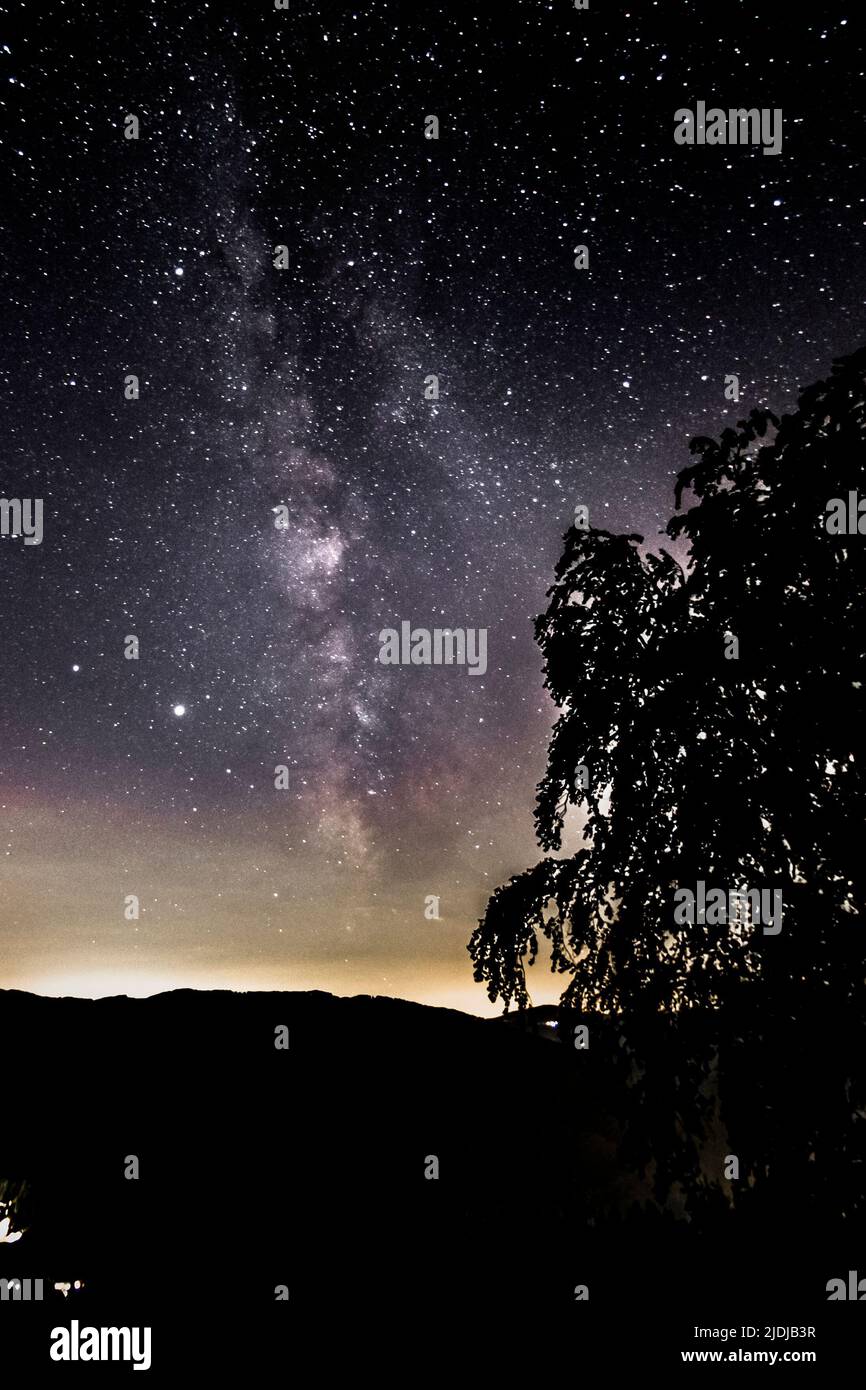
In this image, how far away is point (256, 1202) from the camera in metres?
12.9

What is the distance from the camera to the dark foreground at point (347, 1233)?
5570mm

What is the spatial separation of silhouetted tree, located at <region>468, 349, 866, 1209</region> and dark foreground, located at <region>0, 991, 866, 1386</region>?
1027 mm

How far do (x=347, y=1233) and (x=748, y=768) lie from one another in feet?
35.0

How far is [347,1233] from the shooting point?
33.8 ft

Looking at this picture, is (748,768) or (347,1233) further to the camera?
(347,1233)

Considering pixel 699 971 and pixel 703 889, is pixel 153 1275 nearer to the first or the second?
pixel 699 971

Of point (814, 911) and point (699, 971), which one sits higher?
point (814, 911)

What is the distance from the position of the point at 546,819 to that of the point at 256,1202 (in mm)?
11851

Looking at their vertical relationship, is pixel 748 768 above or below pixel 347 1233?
above

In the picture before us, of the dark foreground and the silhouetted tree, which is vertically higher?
the silhouetted tree

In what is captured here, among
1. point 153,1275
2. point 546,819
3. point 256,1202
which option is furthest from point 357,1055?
point 546,819

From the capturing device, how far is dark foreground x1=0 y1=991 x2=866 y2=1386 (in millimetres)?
5570

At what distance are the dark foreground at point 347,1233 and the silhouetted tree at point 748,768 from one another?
3.37ft
